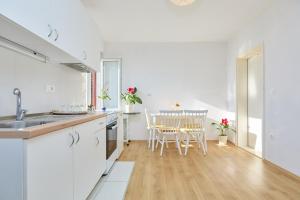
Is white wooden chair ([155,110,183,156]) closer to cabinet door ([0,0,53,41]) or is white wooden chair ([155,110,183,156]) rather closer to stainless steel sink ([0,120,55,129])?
stainless steel sink ([0,120,55,129])

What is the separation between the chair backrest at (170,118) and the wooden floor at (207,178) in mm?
642

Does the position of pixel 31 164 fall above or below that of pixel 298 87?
below

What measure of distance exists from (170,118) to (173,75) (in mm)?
1485

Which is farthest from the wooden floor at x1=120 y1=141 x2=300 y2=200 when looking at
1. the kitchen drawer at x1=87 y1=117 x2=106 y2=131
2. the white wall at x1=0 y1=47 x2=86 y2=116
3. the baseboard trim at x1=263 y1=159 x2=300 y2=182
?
the white wall at x1=0 y1=47 x2=86 y2=116

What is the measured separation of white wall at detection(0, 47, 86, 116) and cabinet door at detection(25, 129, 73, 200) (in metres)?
0.70

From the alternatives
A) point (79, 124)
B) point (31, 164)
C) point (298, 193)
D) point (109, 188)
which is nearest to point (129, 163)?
point (109, 188)

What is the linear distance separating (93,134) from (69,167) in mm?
667

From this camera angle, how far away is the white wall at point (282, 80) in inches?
110

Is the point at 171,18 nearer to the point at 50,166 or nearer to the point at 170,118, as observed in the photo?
the point at 170,118

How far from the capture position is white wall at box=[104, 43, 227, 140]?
5.45 metres

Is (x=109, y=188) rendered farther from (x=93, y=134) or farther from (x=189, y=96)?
(x=189, y=96)

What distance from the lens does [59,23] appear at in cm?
192

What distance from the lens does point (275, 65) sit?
3.26 m

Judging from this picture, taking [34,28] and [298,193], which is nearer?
[34,28]
